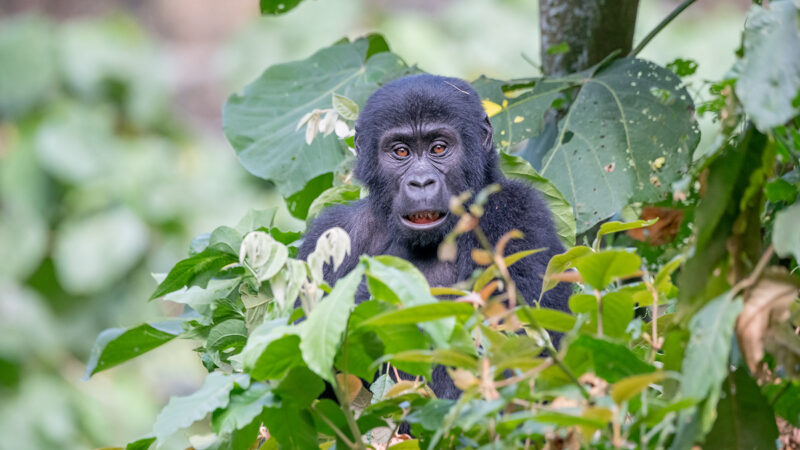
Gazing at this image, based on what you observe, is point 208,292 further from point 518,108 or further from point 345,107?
point 518,108

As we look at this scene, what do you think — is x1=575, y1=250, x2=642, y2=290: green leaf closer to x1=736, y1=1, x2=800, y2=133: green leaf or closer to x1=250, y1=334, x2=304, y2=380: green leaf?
x1=736, y1=1, x2=800, y2=133: green leaf

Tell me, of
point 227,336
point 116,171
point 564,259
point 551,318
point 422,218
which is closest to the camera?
point 551,318

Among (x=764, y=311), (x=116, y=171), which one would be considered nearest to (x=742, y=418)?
(x=764, y=311)

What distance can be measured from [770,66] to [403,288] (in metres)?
0.56

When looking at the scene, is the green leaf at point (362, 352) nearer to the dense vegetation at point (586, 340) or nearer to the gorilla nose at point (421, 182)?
the dense vegetation at point (586, 340)

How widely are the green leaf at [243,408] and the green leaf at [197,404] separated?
2 centimetres

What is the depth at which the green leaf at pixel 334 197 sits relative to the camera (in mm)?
3000

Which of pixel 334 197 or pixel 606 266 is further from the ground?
pixel 606 266

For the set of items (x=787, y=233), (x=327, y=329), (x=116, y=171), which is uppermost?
(x=787, y=233)

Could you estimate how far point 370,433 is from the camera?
5.31 feet

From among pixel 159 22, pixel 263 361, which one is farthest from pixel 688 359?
pixel 159 22

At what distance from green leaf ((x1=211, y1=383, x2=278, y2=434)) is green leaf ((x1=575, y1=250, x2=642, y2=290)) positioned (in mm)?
504

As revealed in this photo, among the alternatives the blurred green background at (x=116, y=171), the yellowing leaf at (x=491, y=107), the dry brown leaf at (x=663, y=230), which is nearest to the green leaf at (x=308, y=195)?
the yellowing leaf at (x=491, y=107)

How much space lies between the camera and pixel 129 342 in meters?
2.12
